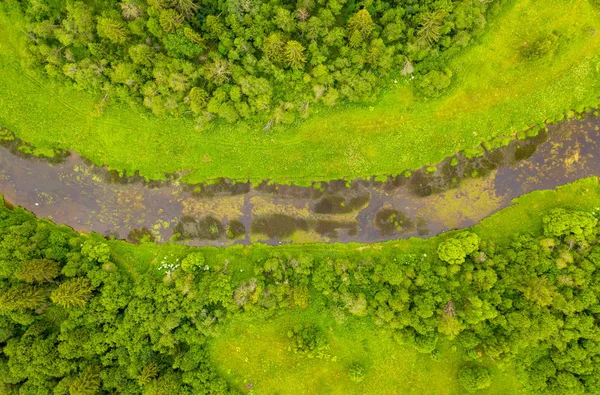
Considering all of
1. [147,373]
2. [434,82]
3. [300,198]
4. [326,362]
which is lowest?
[147,373]

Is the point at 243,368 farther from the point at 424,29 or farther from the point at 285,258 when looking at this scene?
the point at 424,29

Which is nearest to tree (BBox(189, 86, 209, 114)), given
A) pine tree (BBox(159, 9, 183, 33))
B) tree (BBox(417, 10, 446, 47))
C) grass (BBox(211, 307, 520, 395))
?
pine tree (BBox(159, 9, 183, 33))

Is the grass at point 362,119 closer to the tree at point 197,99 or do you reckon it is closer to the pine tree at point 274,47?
the tree at point 197,99

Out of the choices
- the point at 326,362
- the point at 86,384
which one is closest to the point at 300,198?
the point at 326,362

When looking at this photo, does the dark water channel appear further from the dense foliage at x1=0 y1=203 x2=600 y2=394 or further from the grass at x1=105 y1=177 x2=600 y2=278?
the dense foliage at x1=0 y1=203 x2=600 y2=394

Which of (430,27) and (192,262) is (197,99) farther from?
(430,27)

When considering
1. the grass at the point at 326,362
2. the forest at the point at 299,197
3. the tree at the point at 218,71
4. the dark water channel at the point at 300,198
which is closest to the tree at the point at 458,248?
the forest at the point at 299,197
